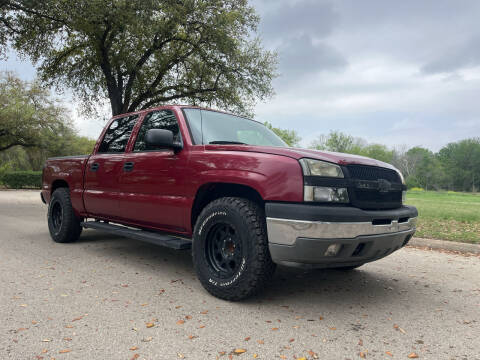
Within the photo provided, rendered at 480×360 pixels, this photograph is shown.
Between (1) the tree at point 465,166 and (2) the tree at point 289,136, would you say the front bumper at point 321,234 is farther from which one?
(1) the tree at point 465,166

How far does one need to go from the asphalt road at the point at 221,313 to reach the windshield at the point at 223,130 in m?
1.64

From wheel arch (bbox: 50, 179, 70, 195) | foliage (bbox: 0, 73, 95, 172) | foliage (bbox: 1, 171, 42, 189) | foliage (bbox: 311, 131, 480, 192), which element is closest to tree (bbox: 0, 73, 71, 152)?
foliage (bbox: 0, 73, 95, 172)

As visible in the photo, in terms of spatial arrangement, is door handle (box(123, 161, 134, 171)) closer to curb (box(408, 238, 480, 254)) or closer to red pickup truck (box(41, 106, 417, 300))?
red pickup truck (box(41, 106, 417, 300))

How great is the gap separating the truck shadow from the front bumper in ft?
2.05

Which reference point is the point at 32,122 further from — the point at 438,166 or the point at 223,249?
the point at 438,166

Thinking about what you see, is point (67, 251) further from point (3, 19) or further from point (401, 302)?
point (3, 19)

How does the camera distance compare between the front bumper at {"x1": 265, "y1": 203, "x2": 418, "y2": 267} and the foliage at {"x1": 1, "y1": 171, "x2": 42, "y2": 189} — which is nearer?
the front bumper at {"x1": 265, "y1": 203, "x2": 418, "y2": 267}

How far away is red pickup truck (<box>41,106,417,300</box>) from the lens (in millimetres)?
3105

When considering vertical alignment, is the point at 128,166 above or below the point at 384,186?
above

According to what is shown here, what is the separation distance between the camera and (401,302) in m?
3.67

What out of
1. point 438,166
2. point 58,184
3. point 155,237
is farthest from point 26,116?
point 438,166

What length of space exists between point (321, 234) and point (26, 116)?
29.8m

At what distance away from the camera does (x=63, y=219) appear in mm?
6016

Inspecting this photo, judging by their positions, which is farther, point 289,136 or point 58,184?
point 289,136
